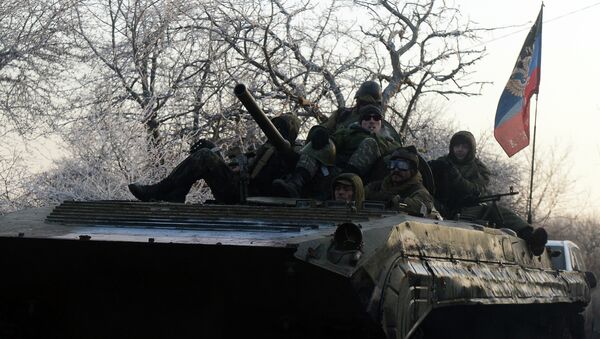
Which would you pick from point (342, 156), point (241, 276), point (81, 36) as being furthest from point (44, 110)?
point (241, 276)

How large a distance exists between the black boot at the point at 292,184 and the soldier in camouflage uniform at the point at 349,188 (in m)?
0.80

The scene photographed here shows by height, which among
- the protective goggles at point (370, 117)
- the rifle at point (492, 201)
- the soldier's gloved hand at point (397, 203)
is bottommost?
the rifle at point (492, 201)

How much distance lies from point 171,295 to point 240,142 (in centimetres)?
1445

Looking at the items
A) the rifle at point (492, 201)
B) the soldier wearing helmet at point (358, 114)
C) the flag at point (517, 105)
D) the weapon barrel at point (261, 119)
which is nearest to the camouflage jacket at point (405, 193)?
the weapon barrel at point (261, 119)

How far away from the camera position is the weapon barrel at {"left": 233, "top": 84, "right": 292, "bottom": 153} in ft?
31.5

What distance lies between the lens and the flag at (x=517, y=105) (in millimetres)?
16172

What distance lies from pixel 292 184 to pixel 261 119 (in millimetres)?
596

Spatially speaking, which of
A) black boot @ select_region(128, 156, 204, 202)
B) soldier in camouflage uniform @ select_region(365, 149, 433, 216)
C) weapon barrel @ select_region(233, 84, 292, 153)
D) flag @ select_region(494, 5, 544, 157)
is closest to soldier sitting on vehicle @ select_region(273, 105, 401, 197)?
Answer: weapon barrel @ select_region(233, 84, 292, 153)

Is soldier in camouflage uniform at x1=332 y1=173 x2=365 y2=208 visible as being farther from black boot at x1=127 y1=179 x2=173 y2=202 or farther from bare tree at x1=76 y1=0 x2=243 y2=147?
bare tree at x1=76 y1=0 x2=243 y2=147

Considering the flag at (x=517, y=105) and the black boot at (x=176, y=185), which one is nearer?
the black boot at (x=176, y=185)

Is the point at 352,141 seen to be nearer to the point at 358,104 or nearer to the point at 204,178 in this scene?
the point at 358,104

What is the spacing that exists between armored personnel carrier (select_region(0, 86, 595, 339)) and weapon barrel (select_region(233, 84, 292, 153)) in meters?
1.18

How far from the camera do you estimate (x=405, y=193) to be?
32.8 ft

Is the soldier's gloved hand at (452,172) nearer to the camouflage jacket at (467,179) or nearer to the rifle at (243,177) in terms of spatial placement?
Answer: the camouflage jacket at (467,179)
